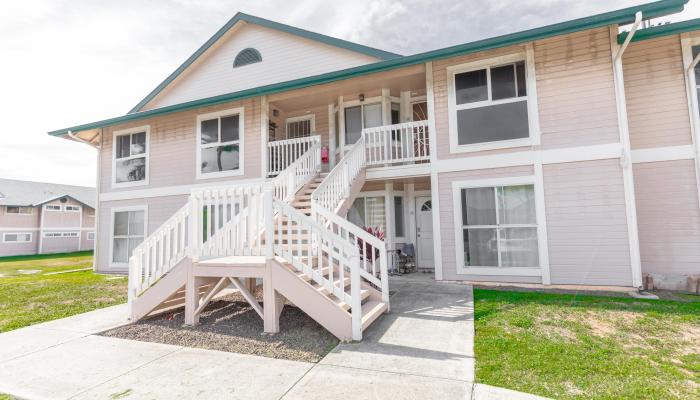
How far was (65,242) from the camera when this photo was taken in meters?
28.1

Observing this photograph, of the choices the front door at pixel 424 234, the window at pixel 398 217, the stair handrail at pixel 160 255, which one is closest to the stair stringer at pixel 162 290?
the stair handrail at pixel 160 255

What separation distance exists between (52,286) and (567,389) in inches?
450

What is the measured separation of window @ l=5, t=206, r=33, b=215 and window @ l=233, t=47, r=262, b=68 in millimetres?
26462

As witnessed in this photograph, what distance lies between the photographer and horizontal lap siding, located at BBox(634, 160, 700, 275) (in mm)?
6742

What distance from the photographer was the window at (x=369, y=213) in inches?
391

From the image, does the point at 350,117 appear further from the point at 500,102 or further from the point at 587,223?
the point at 587,223

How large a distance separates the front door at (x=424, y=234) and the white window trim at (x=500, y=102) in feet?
8.36

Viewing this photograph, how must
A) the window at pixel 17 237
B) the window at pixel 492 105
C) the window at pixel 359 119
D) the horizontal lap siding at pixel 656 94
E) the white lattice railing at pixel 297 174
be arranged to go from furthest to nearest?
the window at pixel 17 237, the window at pixel 359 119, the white lattice railing at pixel 297 174, the window at pixel 492 105, the horizontal lap siding at pixel 656 94

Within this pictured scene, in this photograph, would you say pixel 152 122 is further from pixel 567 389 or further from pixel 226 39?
pixel 567 389

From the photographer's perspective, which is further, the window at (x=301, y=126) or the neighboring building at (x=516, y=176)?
the window at (x=301, y=126)

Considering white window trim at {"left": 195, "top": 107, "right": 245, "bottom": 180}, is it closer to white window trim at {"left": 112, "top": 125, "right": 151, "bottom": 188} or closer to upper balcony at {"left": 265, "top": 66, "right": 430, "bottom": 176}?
upper balcony at {"left": 265, "top": 66, "right": 430, "bottom": 176}

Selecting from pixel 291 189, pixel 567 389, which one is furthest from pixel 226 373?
pixel 291 189

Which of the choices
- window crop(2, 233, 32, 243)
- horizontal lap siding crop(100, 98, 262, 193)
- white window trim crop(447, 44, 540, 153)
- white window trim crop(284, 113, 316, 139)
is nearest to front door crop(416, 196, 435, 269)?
white window trim crop(447, 44, 540, 153)

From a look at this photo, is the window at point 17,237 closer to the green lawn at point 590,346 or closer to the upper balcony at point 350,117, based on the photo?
the upper balcony at point 350,117
